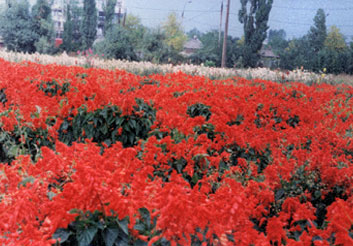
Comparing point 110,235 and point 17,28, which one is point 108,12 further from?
point 110,235

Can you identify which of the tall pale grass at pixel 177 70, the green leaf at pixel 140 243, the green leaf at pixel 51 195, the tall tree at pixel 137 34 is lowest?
the green leaf at pixel 140 243

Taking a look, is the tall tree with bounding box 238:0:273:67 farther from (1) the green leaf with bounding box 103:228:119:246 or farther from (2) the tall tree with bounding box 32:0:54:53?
(1) the green leaf with bounding box 103:228:119:246

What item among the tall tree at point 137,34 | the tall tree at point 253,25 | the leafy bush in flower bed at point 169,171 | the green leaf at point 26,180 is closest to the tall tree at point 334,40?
the tall tree at point 253,25

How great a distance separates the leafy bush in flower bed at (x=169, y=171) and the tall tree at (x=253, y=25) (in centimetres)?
2664

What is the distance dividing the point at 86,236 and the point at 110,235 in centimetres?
11

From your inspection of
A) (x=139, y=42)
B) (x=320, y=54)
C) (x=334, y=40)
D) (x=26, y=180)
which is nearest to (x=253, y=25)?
(x=320, y=54)

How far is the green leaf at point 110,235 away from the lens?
5.23ft

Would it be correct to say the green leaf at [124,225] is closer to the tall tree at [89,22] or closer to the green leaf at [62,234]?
the green leaf at [62,234]

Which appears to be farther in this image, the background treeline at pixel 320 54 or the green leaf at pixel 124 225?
the background treeline at pixel 320 54

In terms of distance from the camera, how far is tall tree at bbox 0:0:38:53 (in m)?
35.8

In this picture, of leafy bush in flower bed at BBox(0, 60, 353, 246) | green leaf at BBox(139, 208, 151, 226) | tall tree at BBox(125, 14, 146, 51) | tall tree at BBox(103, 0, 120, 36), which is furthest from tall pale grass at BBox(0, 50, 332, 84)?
tall tree at BBox(103, 0, 120, 36)

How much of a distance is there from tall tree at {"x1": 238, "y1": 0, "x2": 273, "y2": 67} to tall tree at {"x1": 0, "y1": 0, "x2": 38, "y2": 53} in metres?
23.0

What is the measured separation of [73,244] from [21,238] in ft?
0.91

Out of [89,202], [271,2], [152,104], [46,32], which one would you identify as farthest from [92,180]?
[46,32]
